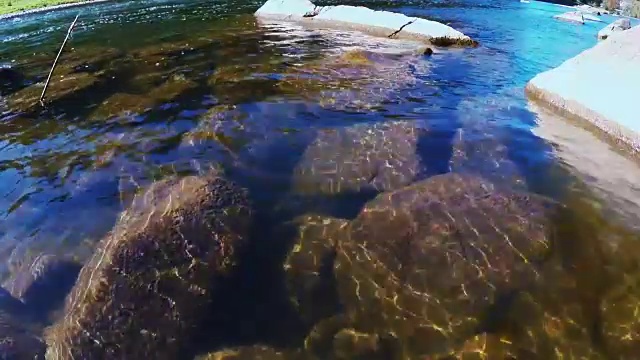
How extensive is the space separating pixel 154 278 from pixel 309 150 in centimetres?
479

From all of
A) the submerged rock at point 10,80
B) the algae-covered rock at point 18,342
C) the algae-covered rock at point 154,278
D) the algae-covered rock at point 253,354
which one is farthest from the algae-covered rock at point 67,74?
the algae-covered rock at point 253,354

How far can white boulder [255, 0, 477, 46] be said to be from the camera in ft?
70.2

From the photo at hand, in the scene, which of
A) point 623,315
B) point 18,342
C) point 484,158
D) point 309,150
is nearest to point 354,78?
point 309,150

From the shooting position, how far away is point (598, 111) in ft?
35.9

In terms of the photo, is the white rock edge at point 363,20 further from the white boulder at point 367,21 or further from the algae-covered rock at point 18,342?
the algae-covered rock at point 18,342

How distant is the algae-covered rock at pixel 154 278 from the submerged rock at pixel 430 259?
4.28 feet

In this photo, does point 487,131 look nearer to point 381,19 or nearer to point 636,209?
point 636,209

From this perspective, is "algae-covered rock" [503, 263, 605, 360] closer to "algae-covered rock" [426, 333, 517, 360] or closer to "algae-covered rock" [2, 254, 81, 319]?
"algae-covered rock" [426, 333, 517, 360]

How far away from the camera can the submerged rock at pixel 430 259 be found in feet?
20.3

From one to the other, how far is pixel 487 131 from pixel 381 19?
1470 centimetres

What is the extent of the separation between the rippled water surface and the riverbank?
18.3 meters

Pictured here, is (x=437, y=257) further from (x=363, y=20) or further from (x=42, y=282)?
(x=363, y=20)

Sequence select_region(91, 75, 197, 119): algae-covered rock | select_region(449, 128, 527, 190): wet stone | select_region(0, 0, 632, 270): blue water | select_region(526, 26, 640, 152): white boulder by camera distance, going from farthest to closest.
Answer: select_region(91, 75, 197, 119): algae-covered rock, select_region(526, 26, 640, 152): white boulder, select_region(449, 128, 527, 190): wet stone, select_region(0, 0, 632, 270): blue water

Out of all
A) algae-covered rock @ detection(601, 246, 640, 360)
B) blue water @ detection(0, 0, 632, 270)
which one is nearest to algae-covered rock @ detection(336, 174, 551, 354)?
algae-covered rock @ detection(601, 246, 640, 360)
